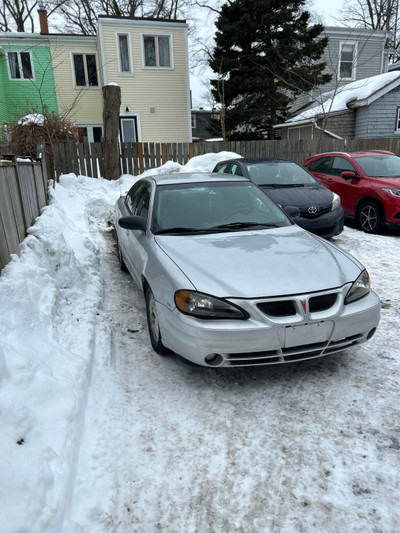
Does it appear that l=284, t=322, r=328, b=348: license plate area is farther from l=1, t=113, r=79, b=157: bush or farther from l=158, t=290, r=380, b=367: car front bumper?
l=1, t=113, r=79, b=157: bush

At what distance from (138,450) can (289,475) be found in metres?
0.92

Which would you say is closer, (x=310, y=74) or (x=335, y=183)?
(x=335, y=183)

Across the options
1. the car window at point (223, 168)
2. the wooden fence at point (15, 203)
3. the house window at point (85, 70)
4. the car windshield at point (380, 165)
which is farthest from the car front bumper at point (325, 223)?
the house window at point (85, 70)

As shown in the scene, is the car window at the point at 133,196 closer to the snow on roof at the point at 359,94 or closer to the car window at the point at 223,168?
the car window at the point at 223,168

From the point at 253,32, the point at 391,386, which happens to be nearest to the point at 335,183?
the point at 391,386

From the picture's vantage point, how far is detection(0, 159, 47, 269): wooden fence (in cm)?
358

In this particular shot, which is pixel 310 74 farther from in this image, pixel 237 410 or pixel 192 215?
pixel 237 410

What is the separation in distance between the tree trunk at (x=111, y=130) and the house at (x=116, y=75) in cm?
791

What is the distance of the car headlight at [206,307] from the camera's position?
9.14 feet

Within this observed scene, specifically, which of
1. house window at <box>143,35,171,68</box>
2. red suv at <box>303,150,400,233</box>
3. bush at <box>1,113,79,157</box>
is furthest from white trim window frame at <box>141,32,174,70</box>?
red suv at <box>303,150,400,233</box>

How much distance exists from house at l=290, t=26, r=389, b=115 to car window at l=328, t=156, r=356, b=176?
54.8ft

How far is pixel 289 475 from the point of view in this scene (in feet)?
7.43

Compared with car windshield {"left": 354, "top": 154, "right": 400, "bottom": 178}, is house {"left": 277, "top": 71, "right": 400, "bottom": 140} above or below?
above

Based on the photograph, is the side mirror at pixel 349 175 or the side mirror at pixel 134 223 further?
the side mirror at pixel 349 175
